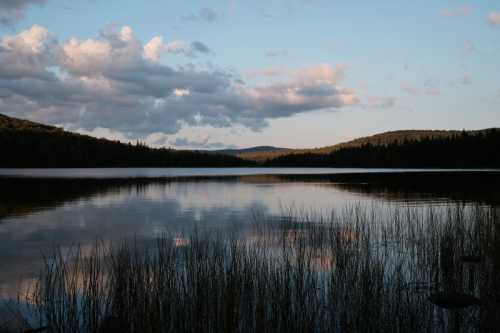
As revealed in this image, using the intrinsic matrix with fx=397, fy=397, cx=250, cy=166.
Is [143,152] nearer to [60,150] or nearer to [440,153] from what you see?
[60,150]

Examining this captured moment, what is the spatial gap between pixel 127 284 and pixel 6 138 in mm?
151833

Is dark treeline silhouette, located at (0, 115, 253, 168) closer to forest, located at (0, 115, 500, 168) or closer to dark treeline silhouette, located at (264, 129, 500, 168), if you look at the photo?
forest, located at (0, 115, 500, 168)

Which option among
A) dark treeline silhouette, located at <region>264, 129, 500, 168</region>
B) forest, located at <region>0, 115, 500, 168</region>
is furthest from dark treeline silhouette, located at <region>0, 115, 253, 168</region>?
dark treeline silhouette, located at <region>264, 129, 500, 168</region>

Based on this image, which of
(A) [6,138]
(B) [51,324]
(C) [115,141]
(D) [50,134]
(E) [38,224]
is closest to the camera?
(B) [51,324]

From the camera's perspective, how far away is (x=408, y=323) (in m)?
6.60

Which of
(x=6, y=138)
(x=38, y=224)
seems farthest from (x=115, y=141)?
(x=38, y=224)

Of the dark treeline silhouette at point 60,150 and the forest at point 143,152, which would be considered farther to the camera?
the dark treeline silhouette at point 60,150

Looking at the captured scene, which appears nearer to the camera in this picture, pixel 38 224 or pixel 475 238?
pixel 475 238

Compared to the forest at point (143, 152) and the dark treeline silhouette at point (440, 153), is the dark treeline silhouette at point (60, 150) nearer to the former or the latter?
the forest at point (143, 152)

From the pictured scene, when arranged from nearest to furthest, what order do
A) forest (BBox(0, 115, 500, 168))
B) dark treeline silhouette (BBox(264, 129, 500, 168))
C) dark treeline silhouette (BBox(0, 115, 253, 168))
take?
dark treeline silhouette (BBox(264, 129, 500, 168)) < forest (BBox(0, 115, 500, 168)) < dark treeline silhouette (BBox(0, 115, 253, 168))

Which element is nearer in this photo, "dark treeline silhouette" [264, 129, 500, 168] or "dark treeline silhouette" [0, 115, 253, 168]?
"dark treeline silhouette" [264, 129, 500, 168]

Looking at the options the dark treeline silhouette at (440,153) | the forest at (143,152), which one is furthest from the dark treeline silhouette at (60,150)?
the dark treeline silhouette at (440,153)

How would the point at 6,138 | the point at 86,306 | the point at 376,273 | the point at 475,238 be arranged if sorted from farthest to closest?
1. the point at 6,138
2. the point at 475,238
3. the point at 376,273
4. the point at 86,306

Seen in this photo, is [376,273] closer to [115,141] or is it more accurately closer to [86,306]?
[86,306]
